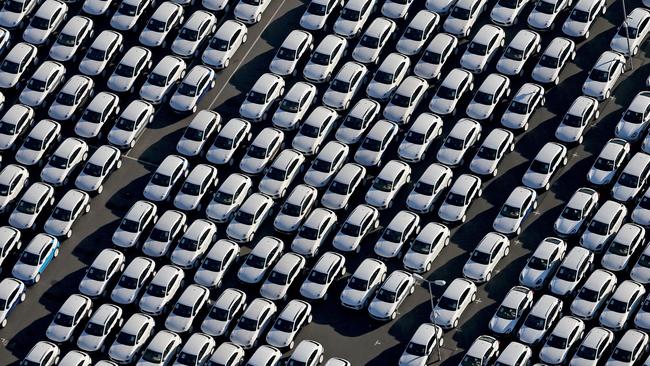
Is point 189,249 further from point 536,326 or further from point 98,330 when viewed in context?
point 536,326

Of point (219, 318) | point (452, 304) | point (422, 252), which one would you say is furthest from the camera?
point (422, 252)

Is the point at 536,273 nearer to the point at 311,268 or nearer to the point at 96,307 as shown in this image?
the point at 311,268

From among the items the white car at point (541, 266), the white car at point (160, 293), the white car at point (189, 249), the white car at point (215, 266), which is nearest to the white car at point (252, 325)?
the white car at point (215, 266)

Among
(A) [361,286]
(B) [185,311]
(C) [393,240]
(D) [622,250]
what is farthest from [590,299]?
(B) [185,311]

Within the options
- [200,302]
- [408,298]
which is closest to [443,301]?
[408,298]

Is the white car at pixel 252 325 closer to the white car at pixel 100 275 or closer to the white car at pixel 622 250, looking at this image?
the white car at pixel 100 275

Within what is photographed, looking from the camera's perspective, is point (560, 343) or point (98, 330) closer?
point (560, 343)
